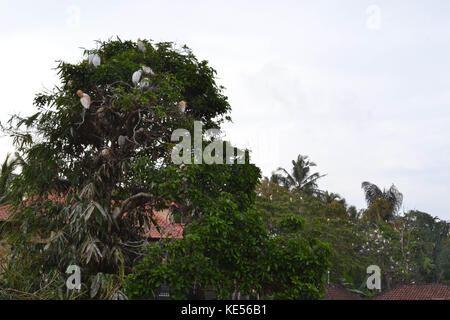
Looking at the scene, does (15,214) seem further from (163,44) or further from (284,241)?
(284,241)

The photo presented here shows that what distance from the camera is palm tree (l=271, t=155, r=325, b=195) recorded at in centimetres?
3722

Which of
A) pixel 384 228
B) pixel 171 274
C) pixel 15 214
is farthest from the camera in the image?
pixel 384 228

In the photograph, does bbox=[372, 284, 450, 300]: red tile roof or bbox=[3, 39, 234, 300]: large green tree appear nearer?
bbox=[3, 39, 234, 300]: large green tree

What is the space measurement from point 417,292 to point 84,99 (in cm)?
2335

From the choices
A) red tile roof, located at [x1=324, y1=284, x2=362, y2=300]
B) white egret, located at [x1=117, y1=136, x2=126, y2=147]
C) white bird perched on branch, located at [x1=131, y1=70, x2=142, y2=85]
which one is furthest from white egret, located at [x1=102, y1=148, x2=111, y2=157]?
red tile roof, located at [x1=324, y1=284, x2=362, y2=300]

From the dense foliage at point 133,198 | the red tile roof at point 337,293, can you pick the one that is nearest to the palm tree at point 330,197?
the red tile roof at point 337,293

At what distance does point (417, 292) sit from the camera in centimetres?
2700

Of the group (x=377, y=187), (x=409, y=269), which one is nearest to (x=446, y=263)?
(x=409, y=269)

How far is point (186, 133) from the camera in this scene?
36.8ft

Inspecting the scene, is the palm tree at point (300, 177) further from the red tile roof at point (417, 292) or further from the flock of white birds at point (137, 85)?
the flock of white birds at point (137, 85)

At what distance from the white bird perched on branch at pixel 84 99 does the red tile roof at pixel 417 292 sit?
2166 centimetres

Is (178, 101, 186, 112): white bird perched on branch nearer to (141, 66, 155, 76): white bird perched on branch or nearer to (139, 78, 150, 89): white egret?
(139, 78, 150, 89): white egret

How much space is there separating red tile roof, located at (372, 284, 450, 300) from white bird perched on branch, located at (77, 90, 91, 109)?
21656 mm
